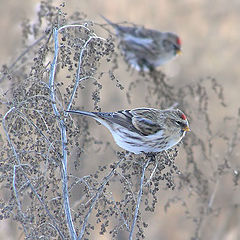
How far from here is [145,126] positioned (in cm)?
365

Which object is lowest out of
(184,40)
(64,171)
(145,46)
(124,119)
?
(64,171)

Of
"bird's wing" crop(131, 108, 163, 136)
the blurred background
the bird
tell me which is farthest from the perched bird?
the blurred background

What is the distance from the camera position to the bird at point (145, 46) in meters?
5.85

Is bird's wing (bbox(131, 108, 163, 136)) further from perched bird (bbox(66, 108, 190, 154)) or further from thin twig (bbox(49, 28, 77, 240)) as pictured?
thin twig (bbox(49, 28, 77, 240))

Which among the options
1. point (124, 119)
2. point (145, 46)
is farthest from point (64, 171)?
point (145, 46)

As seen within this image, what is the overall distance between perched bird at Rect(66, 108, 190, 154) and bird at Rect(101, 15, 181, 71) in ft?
6.29

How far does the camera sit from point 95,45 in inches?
110

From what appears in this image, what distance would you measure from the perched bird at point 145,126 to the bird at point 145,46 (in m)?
1.92

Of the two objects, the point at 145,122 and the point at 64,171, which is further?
the point at 145,122

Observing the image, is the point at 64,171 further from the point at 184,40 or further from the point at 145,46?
the point at 184,40

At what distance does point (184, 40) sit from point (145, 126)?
23.0ft

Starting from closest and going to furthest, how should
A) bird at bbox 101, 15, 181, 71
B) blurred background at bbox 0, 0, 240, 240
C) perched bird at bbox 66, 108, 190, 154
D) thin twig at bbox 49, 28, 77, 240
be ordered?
thin twig at bbox 49, 28, 77, 240, perched bird at bbox 66, 108, 190, 154, bird at bbox 101, 15, 181, 71, blurred background at bbox 0, 0, 240, 240

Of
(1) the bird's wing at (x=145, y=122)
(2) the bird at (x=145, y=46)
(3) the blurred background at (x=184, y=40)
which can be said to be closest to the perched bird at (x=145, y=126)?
(1) the bird's wing at (x=145, y=122)

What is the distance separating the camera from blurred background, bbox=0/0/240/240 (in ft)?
26.5
